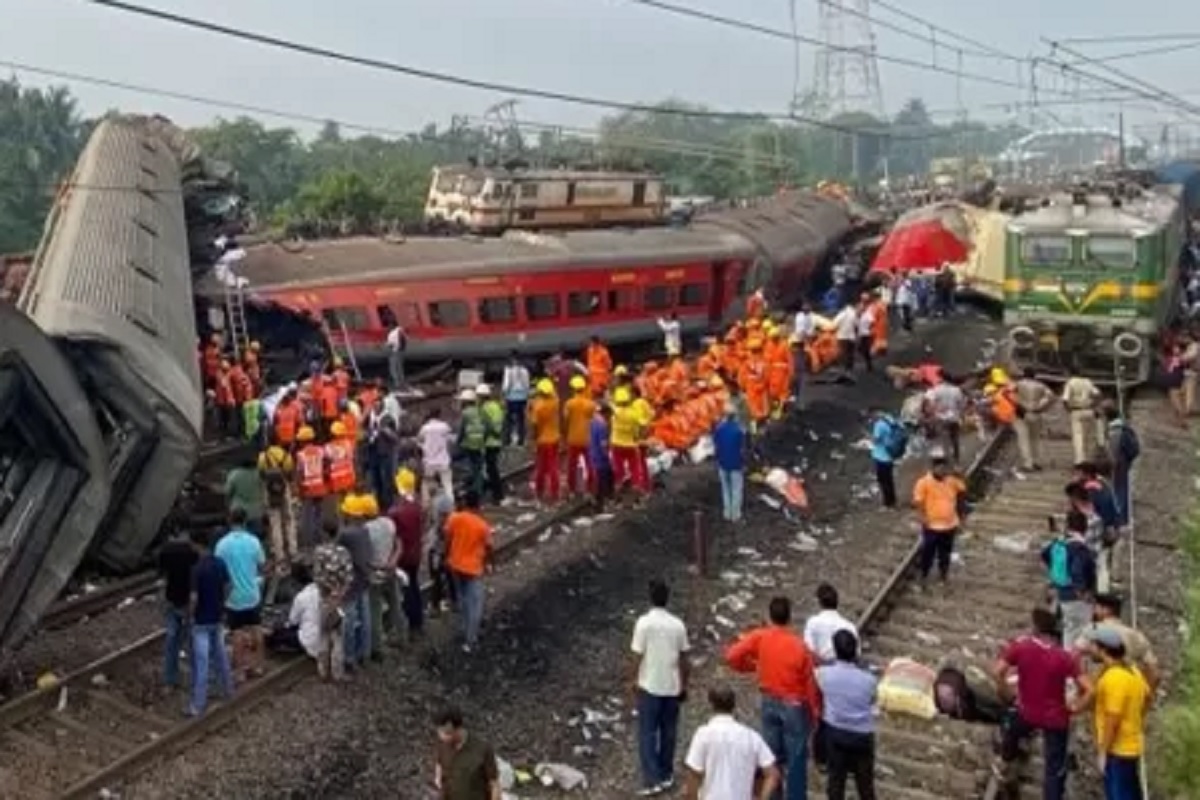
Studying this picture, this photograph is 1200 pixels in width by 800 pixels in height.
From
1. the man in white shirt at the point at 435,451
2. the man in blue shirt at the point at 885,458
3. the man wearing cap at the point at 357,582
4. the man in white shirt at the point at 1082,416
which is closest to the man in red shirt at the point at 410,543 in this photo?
the man wearing cap at the point at 357,582

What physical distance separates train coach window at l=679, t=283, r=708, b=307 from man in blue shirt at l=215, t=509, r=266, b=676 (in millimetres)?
17166

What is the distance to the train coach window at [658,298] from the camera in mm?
26969

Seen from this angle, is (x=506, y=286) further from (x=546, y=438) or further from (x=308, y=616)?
(x=308, y=616)

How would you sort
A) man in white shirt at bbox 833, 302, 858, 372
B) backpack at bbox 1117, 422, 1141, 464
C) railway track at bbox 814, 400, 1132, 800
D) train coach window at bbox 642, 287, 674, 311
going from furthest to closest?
1. train coach window at bbox 642, 287, 674, 311
2. man in white shirt at bbox 833, 302, 858, 372
3. backpack at bbox 1117, 422, 1141, 464
4. railway track at bbox 814, 400, 1132, 800

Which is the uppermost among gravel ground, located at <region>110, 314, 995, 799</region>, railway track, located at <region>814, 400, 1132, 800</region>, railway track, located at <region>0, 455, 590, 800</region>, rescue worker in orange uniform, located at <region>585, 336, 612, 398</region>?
rescue worker in orange uniform, located at <region>585, 336, 612, 398</region>

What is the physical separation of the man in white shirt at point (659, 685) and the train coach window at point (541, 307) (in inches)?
621

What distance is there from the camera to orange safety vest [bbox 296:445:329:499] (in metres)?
13.8

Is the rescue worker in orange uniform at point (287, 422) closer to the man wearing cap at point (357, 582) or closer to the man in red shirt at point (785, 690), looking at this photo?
the man wearing cap at point (357, 582)

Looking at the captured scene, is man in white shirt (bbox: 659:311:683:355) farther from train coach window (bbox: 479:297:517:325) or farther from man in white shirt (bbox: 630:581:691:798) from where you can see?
man in white shirt (bbox: 630:581:691:798)

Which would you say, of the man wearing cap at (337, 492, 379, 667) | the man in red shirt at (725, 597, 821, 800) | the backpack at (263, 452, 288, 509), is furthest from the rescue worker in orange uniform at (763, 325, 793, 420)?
the man in red shirt at (725, 597, 821, 800)

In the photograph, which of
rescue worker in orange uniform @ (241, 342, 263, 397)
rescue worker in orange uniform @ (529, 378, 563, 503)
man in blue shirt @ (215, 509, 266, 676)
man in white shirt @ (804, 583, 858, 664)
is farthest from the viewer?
rescue worker in orange uniform @ (241, 342, 263, 397)

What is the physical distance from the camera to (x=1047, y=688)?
871 centimetres

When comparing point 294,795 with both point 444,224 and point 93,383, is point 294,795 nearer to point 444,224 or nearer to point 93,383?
point 93,383

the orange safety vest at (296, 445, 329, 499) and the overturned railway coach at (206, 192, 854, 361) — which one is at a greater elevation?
the overturned railway coach at (206, 192, 854, 361)
